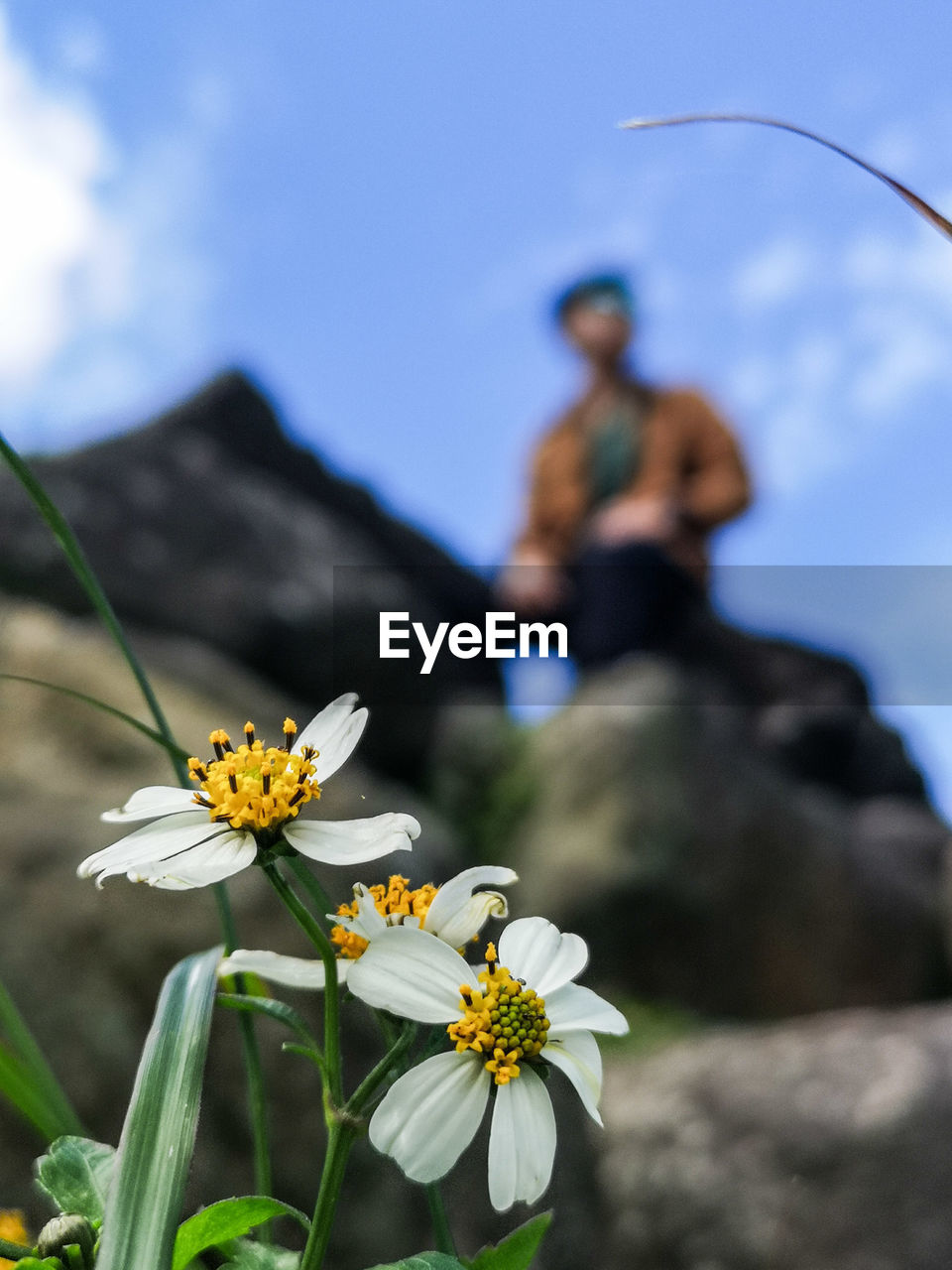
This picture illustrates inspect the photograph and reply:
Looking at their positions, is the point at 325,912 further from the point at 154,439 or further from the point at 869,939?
the point at 154,439

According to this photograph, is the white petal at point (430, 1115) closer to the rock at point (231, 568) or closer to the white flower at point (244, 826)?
the white flower at point (244, 826)

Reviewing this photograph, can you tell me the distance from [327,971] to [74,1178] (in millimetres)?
Answer: 102

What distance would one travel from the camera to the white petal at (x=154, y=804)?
0.29 metres

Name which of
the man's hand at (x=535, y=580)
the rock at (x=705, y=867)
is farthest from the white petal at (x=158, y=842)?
the man's hand at (x=535, y=580)

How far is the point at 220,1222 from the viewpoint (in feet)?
0.84

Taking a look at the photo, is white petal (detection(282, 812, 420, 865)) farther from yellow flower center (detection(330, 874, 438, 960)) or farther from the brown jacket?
the brown jacket

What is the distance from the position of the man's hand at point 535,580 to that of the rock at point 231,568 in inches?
13.0

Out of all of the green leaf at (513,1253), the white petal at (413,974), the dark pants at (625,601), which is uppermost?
the white petal at (413,974)

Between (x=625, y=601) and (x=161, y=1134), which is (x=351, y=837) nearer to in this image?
(x=161, y=1134)

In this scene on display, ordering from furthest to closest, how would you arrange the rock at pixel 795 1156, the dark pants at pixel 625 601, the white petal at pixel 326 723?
the dark pants at pixel 625 601 → the rock at pixel 795 1156 → the white petal at pixel 326 723

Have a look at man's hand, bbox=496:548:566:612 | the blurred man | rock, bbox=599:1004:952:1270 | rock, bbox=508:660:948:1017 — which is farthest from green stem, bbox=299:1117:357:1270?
man's hand, bbox=496:548:566:612

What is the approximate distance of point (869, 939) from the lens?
271cm

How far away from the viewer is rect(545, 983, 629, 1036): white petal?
10.6 inches

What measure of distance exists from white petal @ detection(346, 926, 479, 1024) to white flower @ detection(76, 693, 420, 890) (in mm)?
21
